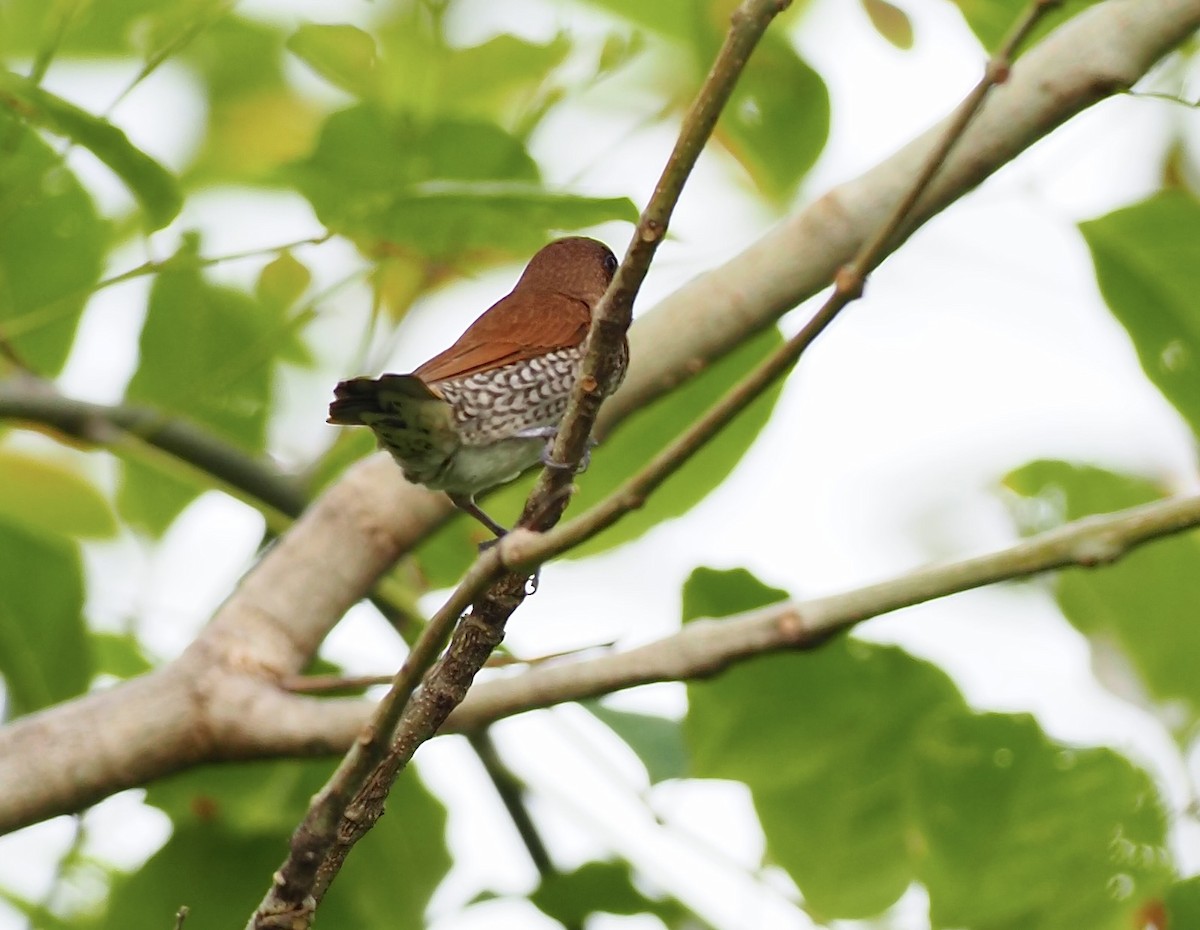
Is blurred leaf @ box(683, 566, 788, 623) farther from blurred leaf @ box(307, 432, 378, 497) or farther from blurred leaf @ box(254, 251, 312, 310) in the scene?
blurred leaf @ box(254, 251, 312, 310)

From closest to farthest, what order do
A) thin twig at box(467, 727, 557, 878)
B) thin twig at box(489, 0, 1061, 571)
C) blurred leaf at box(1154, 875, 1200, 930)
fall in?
thin twig at box(489, 0, 1061, 571) → blurred leaf at box(1154, 875, 1200, 930) → thin twig at box(467, 727, 557, 878)

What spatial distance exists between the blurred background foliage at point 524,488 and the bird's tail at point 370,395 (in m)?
0.22

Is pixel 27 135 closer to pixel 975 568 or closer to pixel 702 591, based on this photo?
pixel 702 591

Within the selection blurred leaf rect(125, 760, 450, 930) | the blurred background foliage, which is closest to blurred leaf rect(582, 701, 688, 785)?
the blurred background foliage

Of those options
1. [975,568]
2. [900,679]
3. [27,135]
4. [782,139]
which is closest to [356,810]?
[975,568]

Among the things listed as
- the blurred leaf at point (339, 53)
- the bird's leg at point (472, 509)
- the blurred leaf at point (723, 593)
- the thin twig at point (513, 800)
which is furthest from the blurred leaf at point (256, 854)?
the blurred leaf at point (339, 53)

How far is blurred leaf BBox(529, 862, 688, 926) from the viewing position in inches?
101

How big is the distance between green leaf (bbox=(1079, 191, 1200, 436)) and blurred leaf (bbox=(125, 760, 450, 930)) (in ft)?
5.24

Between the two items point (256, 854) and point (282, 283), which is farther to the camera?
point (282, 283)

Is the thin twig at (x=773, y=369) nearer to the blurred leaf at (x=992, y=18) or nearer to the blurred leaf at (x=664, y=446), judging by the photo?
the blurred leaf at (x=992, y=18)

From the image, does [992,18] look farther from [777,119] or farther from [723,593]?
[723,593]

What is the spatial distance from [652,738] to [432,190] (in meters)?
1.03

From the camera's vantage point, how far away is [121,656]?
3301mm

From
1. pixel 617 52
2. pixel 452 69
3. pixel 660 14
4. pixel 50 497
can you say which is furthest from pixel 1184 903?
pixel 50 497
